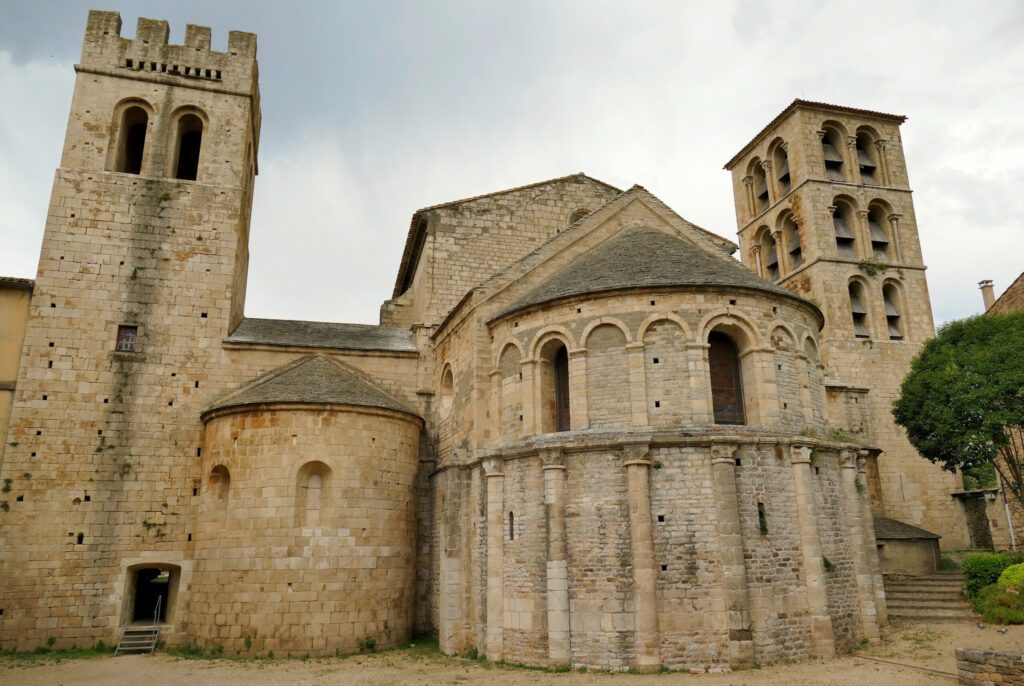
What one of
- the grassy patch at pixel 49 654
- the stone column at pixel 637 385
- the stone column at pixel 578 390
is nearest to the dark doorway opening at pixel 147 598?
the grassy patch at pixel 49 654

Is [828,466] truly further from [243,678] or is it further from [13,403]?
[13,403]

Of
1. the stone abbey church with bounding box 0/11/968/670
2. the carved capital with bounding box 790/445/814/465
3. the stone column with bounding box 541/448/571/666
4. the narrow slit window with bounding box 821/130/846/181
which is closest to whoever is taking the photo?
the stone column with bounding box 541/448/571/666

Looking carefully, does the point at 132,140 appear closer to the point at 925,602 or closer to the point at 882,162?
the point at 925,602

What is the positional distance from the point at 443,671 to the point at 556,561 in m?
3.34

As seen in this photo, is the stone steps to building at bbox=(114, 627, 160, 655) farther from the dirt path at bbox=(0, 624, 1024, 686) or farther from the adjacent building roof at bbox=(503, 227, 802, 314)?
the adjacent building roof at bbox=(503, 227, 802, 314)

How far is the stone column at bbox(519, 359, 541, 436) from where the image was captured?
1538 centimetres

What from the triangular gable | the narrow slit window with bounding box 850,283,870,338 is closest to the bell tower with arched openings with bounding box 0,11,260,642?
the triangular gable

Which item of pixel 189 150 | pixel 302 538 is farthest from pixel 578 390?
pixel 189 150

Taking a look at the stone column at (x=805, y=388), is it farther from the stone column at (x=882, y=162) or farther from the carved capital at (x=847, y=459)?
the stone column at (x=882, y=162)

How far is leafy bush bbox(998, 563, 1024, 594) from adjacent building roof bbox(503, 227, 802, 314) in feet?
28.6

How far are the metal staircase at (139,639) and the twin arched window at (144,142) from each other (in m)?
13.4

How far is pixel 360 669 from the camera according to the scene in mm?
14258

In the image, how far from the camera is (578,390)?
14828mm

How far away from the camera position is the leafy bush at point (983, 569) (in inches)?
684
